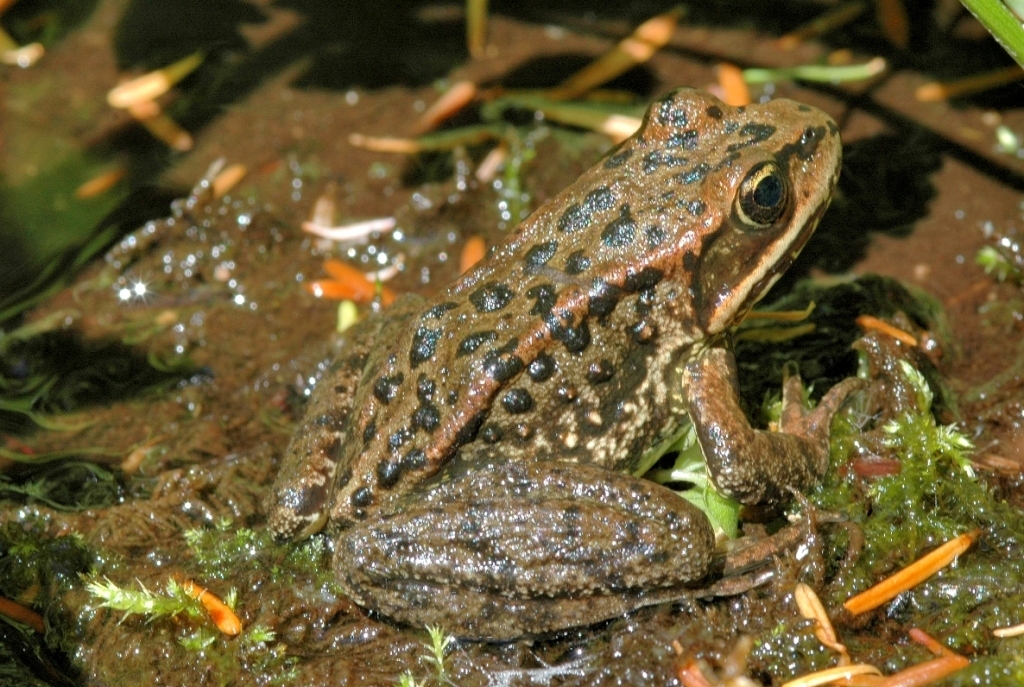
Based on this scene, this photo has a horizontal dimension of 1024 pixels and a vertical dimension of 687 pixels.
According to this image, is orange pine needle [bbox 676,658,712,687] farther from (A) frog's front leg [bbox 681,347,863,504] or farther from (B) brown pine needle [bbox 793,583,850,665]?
(A) frog's front leg [bbox 681,347,863,504]

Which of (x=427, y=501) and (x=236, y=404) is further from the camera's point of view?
(x=236, y=404)

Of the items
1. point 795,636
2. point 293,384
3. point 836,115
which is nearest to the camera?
point 795,636

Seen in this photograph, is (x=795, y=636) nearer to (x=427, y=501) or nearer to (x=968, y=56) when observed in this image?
(x=427, y=501)

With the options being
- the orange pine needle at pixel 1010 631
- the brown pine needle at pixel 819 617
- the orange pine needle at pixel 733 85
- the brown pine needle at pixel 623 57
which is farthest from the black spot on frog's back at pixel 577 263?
the brown pine needle at pixel 623 57

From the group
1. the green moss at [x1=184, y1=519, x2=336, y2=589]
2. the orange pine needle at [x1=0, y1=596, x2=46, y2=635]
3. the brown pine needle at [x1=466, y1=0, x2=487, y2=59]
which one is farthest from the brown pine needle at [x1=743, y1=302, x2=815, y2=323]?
the orange pine needle at [x1=0, y1=596, x2=46, y2=635]

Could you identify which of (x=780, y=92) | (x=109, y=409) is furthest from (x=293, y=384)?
(x=780, y=92)

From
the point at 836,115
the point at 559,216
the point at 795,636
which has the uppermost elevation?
the point at 559,216

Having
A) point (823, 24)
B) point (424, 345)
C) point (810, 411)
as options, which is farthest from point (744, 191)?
point (823, 24)

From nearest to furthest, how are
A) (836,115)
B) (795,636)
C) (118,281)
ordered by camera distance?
(795,636)
(118,281)
(836,115)
